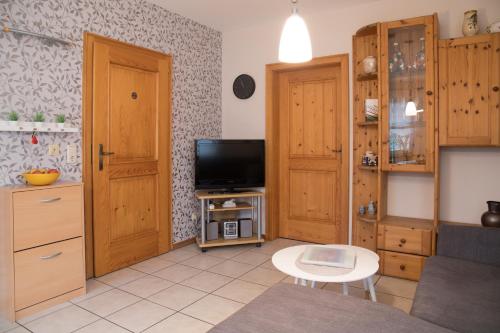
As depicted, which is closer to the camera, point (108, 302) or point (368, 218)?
point (108, 302)

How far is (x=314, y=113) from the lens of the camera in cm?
418

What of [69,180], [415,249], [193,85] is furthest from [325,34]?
[69,180]

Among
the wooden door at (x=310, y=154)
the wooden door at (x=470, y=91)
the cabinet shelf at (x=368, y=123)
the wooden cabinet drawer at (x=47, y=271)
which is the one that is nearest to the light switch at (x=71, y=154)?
the wooden cabinet drawer at (x=47, y=271)

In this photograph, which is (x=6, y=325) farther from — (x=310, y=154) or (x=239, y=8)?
(x=239, y=8)

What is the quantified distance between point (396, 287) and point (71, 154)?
114 inches

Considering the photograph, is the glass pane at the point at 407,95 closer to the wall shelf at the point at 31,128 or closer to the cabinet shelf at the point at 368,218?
the cabinet shelf at the point at 368,218

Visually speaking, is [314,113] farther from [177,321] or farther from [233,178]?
[177,321]

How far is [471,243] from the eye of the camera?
2385mm

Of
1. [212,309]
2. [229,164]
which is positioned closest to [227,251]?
[229,164]

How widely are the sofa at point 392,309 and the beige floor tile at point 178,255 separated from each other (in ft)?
7.08

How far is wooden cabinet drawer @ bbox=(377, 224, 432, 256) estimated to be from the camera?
9.84 feet

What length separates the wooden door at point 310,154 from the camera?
406 centimetres

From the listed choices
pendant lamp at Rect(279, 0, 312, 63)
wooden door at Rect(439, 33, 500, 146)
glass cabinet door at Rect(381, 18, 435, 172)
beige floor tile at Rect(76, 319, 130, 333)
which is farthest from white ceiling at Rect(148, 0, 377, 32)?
beige floor tile at Rect(76, 319, 130, 333)

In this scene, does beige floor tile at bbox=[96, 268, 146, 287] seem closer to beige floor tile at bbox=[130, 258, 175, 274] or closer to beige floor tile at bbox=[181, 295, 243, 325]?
beige floor tile at bbox=[130, 258, 175, 274]
